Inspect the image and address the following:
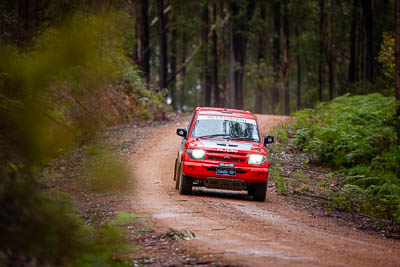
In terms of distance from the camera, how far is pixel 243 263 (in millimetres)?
6312

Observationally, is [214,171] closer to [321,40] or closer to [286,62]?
[286,62]

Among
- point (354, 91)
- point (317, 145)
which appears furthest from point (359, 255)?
point (354, 91)

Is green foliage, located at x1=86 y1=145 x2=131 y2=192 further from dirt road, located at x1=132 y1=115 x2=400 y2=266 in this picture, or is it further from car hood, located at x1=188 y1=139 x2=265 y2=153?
car hood, located at x1=188 y1=139 x2=265 y2=153

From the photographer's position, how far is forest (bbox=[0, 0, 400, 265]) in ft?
14.0

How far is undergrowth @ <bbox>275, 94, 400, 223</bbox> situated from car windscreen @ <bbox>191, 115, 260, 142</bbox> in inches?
86.8

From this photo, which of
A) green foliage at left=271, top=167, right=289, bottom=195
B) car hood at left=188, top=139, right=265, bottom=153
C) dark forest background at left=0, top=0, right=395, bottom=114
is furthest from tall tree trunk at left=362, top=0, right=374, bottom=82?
car hood at left=188, top=139, right=265, bottom=153

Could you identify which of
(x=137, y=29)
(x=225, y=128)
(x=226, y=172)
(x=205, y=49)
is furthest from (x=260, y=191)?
(x=205, y=49)

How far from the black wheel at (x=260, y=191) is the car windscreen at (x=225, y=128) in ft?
4.01

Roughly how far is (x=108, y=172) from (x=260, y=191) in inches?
307

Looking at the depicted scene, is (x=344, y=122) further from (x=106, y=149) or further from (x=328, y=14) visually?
(x=328, y=14)

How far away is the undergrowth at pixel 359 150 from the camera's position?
1499cm

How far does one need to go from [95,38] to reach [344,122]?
21.4 metres

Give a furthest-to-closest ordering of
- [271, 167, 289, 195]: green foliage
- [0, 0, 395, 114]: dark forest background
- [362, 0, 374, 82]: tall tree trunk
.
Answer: [0, 0, 395, 114]: dark forest background → [362, 0, 374, 82]: tall tree trunk → [271, 167, 289, 195]: green foliage

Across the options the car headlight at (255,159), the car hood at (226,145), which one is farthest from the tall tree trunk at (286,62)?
the car headlight at (255,159)
